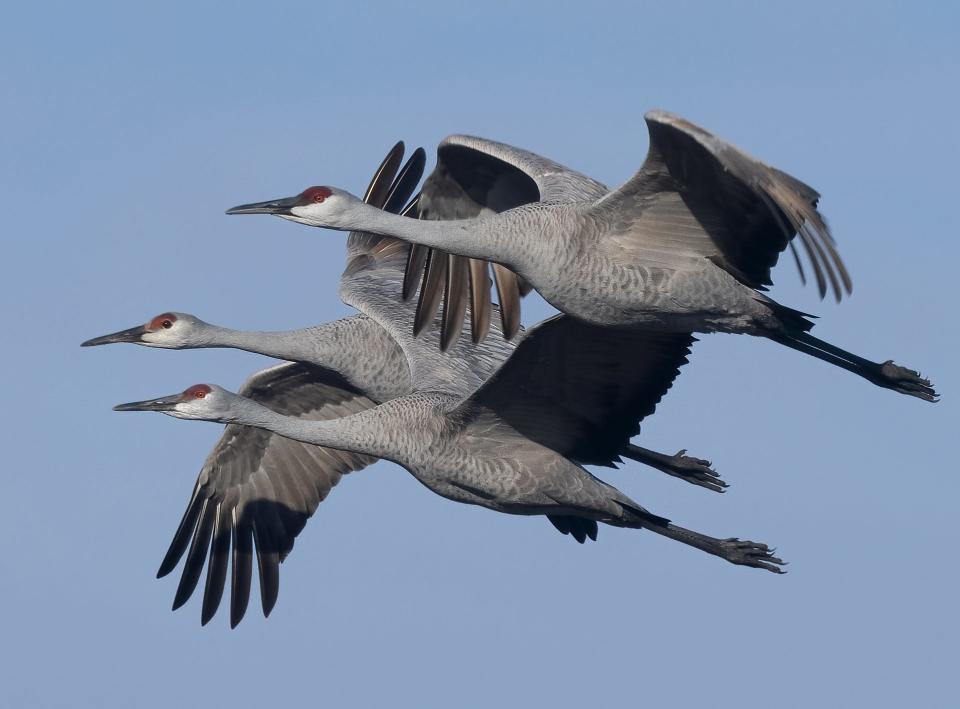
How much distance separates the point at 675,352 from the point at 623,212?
3.70 feet

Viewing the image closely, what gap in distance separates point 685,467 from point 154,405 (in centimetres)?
343

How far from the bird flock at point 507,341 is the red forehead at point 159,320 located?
0.02 m

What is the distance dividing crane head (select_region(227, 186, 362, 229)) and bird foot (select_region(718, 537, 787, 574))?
10.2ft

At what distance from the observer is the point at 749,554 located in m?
12.6

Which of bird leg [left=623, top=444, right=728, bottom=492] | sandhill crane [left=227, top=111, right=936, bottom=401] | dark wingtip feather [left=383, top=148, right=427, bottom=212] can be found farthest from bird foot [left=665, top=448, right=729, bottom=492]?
dark wingtip feather [left=383, top=148, right=427, bottom=212]

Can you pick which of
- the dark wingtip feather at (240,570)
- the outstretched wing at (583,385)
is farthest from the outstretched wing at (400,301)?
the dark wingtip feather at (240,570)

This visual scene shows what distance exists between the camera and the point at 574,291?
11305 mm

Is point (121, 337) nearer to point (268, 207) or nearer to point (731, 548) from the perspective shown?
point (268, 207)

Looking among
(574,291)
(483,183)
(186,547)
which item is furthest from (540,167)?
(186,547)

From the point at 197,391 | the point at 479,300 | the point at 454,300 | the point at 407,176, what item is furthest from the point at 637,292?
the point at 407,176

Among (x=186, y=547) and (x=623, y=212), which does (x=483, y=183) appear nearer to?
(x=623, y=212)

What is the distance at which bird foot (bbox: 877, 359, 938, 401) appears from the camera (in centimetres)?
1230

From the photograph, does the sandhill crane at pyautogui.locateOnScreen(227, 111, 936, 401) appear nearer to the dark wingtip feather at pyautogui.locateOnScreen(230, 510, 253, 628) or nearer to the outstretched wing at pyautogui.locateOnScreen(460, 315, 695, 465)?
the outstretched wing at pyautogui.locateOnScreen(460, 315, 695, 465)

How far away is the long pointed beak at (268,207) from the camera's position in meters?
12.3
